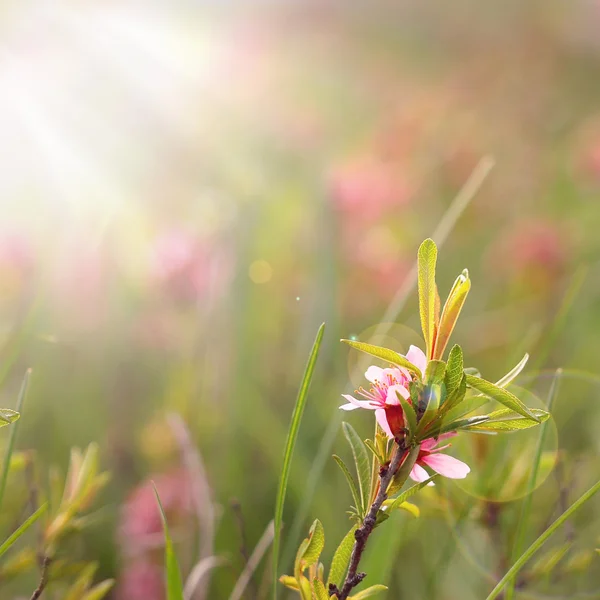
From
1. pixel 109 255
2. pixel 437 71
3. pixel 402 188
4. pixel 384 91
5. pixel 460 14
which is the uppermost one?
pixel 460 14

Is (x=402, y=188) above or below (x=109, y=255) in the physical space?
above

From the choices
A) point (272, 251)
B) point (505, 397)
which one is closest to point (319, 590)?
point (505, 397)

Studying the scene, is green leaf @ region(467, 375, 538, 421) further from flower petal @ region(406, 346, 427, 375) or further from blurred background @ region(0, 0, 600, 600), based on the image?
blurred background @ region(0, 0, 600, 600)

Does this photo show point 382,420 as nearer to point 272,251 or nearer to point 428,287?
point 428,287

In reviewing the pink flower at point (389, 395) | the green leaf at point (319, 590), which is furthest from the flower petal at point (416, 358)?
the green leaf at point (319, 590)

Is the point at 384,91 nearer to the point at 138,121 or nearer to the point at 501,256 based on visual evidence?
the point at 138,121

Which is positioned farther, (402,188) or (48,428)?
(402,188)

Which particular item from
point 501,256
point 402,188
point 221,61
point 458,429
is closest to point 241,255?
point 402,188
